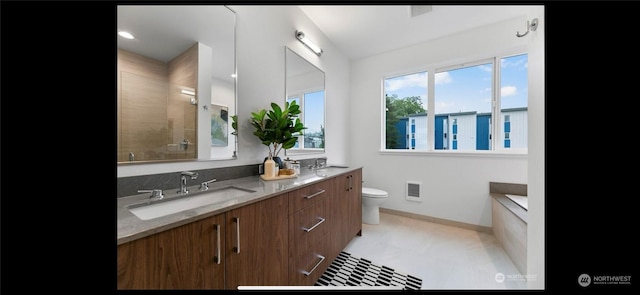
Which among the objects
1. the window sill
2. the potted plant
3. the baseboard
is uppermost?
the potted plant

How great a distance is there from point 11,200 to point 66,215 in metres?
0.09

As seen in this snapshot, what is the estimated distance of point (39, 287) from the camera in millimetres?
401

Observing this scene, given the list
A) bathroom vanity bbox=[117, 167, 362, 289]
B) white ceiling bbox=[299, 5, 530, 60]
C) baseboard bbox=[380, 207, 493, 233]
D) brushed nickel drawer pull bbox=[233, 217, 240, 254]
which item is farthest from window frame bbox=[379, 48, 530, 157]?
brushed nickel drawer pull bbox=[233, 217, 240, 254]

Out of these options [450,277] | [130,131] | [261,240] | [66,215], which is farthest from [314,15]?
[450,277]

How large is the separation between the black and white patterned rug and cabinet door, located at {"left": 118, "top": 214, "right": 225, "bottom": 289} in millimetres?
994

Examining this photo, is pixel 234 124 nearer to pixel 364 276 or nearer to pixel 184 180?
pixel 184 180

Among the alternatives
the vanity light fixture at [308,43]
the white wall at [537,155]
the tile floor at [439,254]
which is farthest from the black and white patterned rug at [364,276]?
the vanity light fixture at [308,43]

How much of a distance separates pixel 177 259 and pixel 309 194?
0.80 meters

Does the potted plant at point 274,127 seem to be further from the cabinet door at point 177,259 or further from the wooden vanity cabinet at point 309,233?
the cabinet door at point 177,259

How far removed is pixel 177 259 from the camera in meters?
0.65

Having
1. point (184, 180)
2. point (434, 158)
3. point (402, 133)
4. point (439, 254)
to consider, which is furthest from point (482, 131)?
point (184, 180)

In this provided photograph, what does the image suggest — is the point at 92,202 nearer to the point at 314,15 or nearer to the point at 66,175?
the point at 66,175

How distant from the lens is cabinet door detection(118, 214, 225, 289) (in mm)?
551

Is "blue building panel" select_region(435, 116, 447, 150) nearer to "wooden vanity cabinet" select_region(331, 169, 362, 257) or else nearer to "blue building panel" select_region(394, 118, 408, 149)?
"blue building panel" select_region(394, 118, 408, 149)
